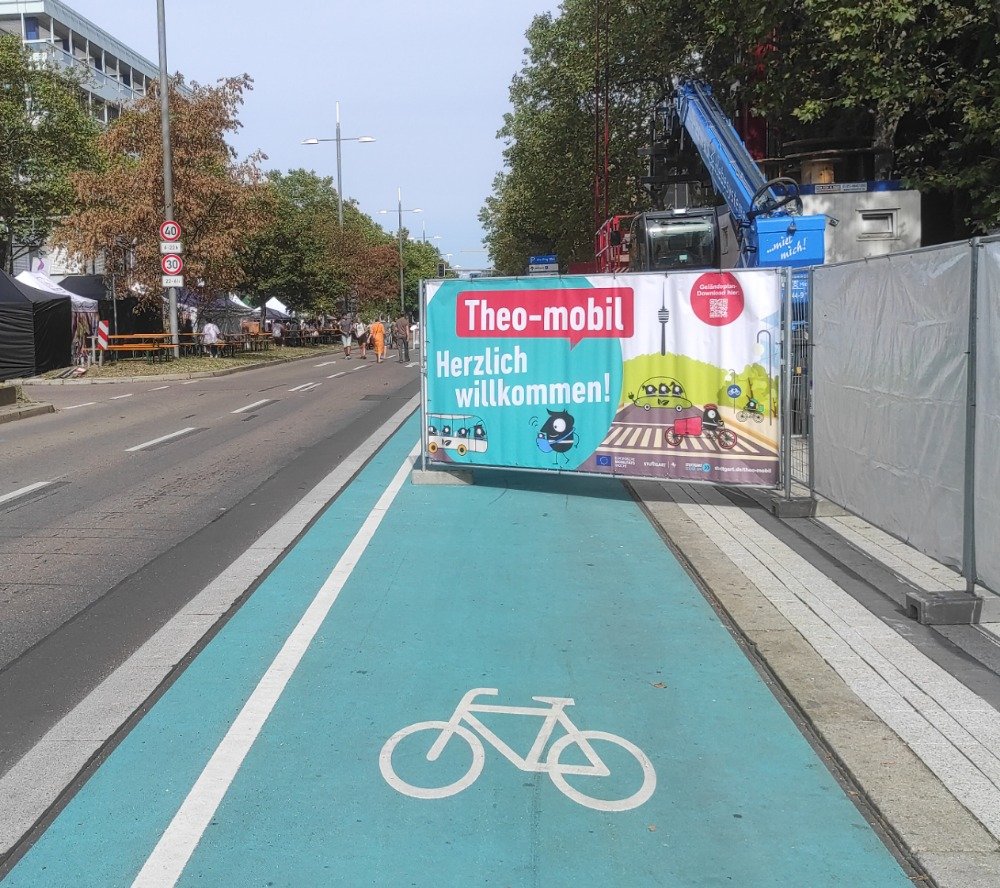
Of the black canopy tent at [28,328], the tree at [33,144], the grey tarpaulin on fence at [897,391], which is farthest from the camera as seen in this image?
the tree at [33,144]

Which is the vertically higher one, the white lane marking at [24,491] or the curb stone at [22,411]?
the curb stone at [22,411]

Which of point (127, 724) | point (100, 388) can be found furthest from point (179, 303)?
point (127, 724)

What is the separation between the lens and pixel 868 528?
8.55 meters

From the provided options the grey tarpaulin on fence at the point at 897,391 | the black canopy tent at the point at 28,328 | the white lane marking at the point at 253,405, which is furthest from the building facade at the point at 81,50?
the grey tarpaulin on fence at the point at 897,391

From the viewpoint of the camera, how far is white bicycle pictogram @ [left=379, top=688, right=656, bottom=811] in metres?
3.97

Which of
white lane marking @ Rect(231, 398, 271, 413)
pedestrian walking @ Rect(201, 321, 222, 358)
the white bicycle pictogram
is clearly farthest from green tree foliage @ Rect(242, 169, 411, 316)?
the white bicycle pictogram

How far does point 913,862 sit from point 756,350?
6.01m

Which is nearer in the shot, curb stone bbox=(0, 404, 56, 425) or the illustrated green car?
the illustrated green car

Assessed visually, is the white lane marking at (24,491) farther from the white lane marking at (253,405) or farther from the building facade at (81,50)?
the building facade at (81,50)

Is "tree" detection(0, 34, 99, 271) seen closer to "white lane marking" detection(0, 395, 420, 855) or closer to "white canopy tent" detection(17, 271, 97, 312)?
"white canopy tent" detection(17, 271, 97, 312)

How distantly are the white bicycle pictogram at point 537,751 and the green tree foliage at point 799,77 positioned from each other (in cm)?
1553

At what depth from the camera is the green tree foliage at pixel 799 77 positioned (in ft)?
59.6

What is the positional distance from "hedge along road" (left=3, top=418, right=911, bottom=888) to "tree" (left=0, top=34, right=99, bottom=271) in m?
35.5

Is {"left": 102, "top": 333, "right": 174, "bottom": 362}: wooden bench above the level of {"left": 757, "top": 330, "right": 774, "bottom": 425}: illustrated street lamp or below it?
above
